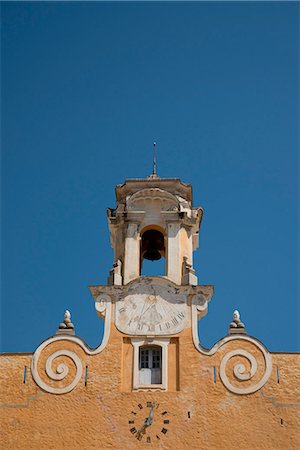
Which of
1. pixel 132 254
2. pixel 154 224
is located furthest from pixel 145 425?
pixel 154 224

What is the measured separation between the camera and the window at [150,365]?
23.3 m

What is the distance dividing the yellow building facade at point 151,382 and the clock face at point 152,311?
A: 0.03m

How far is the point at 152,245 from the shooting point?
91.4 ft

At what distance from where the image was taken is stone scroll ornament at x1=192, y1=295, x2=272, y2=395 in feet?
75.6

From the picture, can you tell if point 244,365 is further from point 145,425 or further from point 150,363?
point 145,425

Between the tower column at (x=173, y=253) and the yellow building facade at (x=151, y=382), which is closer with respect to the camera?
the yellow building facade at (x=151, y=382)

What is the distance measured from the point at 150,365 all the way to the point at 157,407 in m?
1.50

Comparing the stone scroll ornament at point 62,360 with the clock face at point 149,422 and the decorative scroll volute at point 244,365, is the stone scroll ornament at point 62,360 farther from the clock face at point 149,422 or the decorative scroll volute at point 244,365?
the decorative scroll volute at point 244,365

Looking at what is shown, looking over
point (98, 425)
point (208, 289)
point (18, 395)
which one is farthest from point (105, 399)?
point (208, 289)

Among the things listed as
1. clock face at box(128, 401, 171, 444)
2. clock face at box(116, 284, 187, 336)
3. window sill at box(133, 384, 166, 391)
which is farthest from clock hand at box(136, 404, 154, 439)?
clock face at box(116, 284, 187, 336)

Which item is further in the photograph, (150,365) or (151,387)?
(150,365)

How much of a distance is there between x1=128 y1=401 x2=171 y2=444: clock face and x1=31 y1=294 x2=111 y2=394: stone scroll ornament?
2011mm

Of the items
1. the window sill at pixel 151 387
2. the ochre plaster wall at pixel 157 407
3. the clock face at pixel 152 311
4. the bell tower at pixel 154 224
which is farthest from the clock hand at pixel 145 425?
the bell tower at pixel 154 224

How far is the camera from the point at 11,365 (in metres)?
23.5
